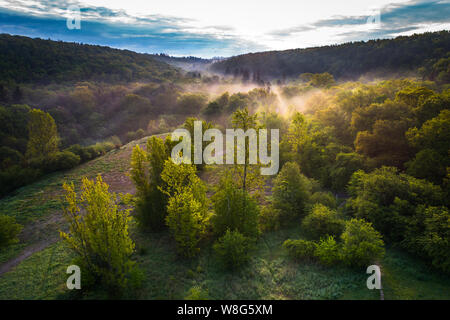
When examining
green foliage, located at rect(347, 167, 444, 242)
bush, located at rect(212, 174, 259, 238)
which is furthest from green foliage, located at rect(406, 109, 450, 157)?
bush, located at rect(212, 174, 259, 238)

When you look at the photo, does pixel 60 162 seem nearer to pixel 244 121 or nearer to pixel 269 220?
pixel 244 121

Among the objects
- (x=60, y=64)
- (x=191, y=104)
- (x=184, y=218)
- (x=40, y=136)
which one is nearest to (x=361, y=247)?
(x=184, y=218)

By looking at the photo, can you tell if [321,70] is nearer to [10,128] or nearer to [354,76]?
[354,76]

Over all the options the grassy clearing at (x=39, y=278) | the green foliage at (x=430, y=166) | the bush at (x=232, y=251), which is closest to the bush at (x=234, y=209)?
the bush at (x=232, y=251)

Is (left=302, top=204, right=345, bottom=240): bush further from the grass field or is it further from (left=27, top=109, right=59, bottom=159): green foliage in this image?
(left=27, top=109, right=59, bottom=159): green foliage

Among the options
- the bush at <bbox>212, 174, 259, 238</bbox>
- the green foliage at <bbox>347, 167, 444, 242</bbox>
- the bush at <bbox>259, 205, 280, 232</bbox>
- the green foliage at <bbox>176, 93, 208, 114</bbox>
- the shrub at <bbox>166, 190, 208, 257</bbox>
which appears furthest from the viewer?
the green foliage at <bbox>176, 93, 208, 114</bbox>

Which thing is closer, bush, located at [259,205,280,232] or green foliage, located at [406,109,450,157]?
green foliage, located at [406,109,450,157]
